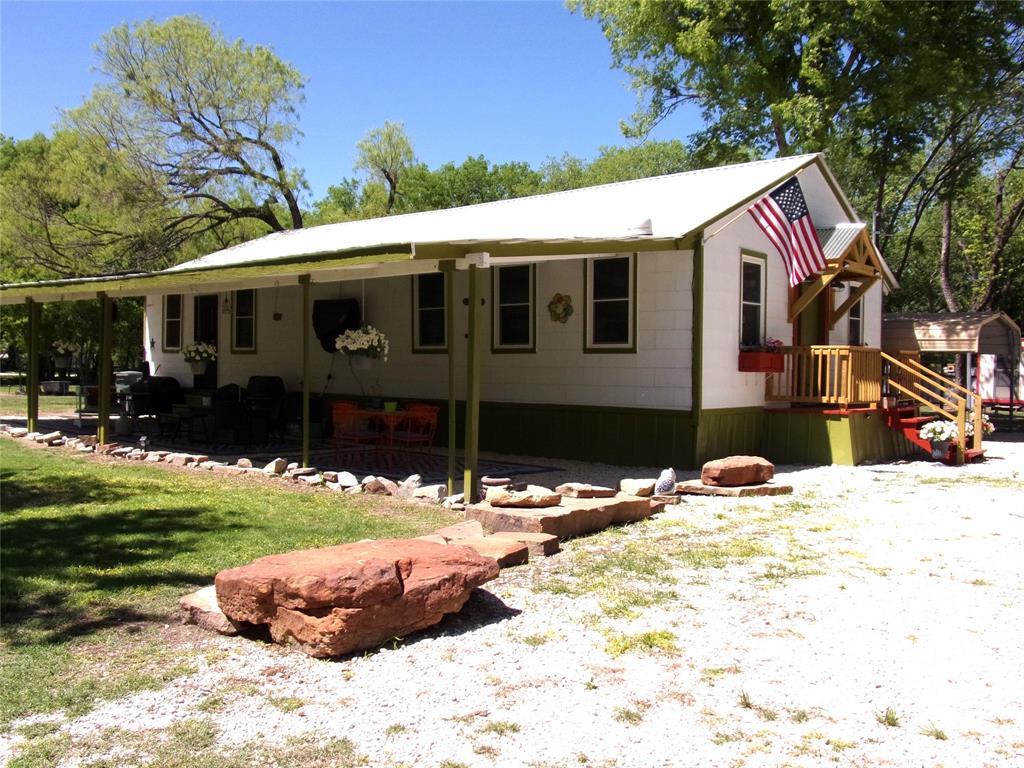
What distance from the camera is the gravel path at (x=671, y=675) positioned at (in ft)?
10.1

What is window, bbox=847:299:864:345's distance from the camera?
14.3 metres

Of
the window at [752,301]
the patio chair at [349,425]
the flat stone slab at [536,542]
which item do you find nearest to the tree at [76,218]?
the patio chair at [349,425]

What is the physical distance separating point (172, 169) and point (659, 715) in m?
23.0

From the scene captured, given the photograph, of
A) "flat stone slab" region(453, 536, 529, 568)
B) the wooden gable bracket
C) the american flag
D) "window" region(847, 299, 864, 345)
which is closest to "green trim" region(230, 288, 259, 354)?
the american flag

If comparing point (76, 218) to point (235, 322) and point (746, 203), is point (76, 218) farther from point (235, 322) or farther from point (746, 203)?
point (746, 203)

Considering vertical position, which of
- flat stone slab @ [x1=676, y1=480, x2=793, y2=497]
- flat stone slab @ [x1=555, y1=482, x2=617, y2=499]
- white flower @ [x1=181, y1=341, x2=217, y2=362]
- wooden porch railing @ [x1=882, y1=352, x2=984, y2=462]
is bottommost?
flat stone slab @ [x1=676, y1=480, x2=793, y2=497]

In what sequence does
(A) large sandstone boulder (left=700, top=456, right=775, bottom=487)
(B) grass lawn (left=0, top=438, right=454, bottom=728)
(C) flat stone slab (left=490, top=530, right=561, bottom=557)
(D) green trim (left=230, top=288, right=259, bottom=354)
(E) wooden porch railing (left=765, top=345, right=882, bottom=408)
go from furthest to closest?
(D) green trim (left=230, top=288, right=259, bottom=354) → (E) wooden porch railing (left=765, top=345, right=882, bottom=408) → (A) large sandstone boulder (left=700, top=456, right=775, bottom=487) → (C) flat stone slab (left=490, top=530, right=561, bottom=557) → (B) grass lawn (left=0, top=438, right=454, bottom=728)

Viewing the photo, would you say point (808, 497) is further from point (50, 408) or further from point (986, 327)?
point (50, 408)

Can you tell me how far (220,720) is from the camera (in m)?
3.22

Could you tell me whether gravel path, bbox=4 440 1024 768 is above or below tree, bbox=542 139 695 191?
below

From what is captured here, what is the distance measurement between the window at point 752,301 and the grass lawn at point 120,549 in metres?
5.71

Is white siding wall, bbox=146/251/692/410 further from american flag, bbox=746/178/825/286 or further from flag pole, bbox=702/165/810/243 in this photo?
american flag, bbox=746/178/825/286

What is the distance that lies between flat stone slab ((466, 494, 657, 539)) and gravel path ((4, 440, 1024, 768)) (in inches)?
12.7

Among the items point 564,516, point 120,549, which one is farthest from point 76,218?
point 564,516
